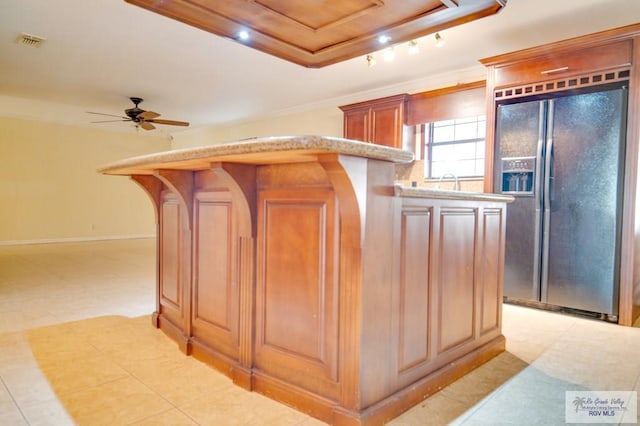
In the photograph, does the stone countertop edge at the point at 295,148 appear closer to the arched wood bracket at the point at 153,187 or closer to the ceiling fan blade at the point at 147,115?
the arched wood bracket at the point at 153,187

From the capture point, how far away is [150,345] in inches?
91.4

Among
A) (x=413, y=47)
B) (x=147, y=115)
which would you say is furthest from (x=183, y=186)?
(x=147, y=115)

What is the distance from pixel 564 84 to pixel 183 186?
3.27 m

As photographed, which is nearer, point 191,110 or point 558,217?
point 558,217

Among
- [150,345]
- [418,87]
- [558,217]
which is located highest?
[418,87]

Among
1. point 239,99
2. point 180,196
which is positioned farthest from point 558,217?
point 239,99

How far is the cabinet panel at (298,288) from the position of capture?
4.93 feet

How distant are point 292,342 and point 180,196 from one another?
42.8 inches

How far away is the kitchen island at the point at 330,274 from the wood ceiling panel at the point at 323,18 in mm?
983

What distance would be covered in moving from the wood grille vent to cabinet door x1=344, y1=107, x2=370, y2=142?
5.99 feet

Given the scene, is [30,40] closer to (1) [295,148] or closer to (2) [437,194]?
(1) [295,148]

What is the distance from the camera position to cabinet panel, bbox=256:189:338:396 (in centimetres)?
150

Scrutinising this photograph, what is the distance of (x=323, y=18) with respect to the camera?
233cm

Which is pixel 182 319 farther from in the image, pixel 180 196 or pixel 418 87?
pixel 418 87
